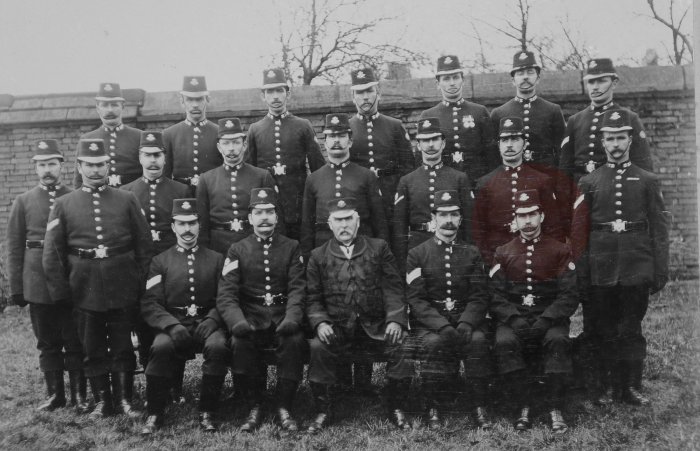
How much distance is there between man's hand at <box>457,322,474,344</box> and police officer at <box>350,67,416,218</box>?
116 cm

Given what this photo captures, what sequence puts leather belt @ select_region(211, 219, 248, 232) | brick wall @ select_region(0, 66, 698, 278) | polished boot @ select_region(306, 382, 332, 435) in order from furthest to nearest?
1. brick wall @ select_region(0, 66, 698, 278)
2. leather belt @ select_region(211, 219, 248, 232)
3. polished boot @ select_region(306, 382, 332, 435)

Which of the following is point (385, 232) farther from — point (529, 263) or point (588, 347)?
point (588, 347)

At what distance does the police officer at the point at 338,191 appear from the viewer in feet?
Answer: 14.9

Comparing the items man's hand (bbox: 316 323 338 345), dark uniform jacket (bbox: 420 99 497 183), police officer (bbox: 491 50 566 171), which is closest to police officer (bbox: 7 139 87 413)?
man's hand (bbox: 316 323 338 345)

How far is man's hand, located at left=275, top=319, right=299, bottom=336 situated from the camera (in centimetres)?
402

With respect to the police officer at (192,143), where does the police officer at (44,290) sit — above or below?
below

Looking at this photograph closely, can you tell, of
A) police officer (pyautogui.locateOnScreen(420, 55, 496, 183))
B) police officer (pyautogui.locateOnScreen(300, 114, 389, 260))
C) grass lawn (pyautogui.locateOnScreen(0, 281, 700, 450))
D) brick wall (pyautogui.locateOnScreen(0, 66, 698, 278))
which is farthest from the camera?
brick wall (pyautogui.locateOnScreen(0, 66, 698, 278))

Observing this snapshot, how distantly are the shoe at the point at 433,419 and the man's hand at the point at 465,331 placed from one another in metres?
0.46

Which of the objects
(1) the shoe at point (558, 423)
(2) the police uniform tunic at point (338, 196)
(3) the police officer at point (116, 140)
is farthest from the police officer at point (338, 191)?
(1) the shoe at point (558, 423)

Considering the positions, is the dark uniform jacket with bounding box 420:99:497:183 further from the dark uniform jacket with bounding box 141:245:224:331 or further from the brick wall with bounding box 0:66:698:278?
the dark uniform jacket with bounding box 141:245:224:331

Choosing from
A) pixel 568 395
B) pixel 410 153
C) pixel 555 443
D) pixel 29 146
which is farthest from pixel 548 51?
pixel 29 146

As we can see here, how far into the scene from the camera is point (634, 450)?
3480 mm

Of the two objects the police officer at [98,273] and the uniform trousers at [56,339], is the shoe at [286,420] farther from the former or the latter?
the uniform trousers at [56,339]

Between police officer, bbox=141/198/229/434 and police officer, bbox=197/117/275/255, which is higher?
police officer, bbox=197/117/275/255
